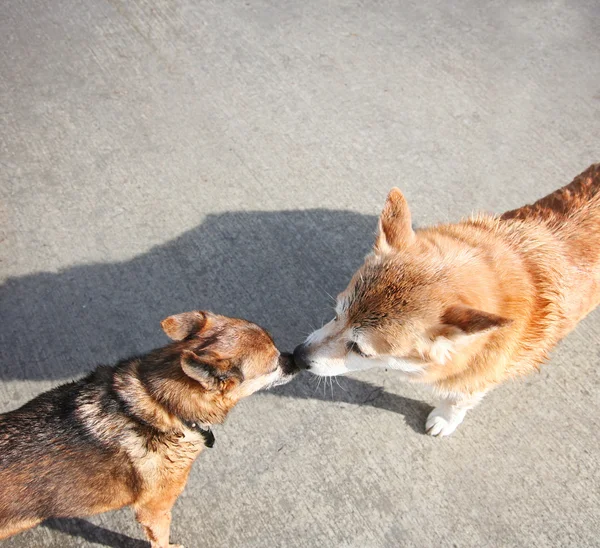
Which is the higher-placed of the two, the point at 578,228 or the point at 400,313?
the point at 578,228

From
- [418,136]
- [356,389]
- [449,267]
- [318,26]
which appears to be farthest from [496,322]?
[318,26]

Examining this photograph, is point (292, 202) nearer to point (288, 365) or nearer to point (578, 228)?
point (288, 365)

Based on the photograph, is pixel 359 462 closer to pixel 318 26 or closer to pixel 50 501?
pixel 50 501

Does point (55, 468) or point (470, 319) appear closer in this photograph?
point (470, 319)

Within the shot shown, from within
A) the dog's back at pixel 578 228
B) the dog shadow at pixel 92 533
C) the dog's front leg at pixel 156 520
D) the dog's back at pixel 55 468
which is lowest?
the dog shadow at pixel 92 533

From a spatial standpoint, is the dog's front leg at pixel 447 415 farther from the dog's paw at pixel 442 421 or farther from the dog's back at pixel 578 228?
the dog's back at pixel 578 228

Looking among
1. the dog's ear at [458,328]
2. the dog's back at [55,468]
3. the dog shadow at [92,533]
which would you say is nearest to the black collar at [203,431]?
the dog's back at [55,468]

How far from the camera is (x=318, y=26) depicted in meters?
5.48

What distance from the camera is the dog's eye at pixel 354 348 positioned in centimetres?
270

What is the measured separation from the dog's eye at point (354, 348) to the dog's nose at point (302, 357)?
268mm

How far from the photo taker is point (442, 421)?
3277mm

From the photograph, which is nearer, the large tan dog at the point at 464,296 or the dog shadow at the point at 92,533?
the large tan dog at the point at 464,296

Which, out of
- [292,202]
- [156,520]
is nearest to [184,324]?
[156,520]

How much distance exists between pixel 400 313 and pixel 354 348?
404mm
